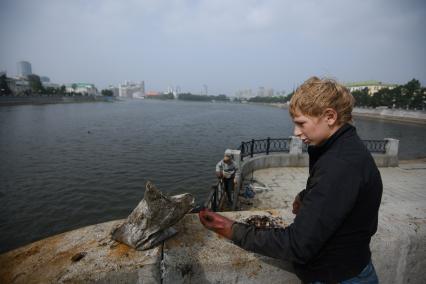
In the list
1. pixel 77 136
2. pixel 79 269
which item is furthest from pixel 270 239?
pixel 77 136

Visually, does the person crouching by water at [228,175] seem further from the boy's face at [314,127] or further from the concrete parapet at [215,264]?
the boy's face at [314,127]

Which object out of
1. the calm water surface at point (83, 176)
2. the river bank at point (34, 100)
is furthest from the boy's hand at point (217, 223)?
the river bank at point (34, 100)

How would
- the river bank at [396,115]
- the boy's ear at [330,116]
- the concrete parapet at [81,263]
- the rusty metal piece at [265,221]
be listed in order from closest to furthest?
the boy's ear at [330,116]
the concrete parapet at [81,263]
the rusty metal piece at [265,221]
the river bank at [396,115]

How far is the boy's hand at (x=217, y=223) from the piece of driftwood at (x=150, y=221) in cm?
27

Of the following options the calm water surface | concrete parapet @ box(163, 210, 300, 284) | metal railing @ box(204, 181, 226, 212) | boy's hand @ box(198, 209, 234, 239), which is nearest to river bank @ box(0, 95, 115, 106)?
the calm water surface

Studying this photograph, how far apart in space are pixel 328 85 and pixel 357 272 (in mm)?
1098

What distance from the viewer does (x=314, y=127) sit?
137 centimetres

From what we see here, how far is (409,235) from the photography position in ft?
5.90

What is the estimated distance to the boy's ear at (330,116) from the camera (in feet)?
4.30

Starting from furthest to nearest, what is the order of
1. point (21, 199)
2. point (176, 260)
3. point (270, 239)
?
point (21, 199) < point (176, 260) < point (270, 239)

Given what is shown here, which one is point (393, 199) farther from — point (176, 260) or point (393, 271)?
point (176, 260)

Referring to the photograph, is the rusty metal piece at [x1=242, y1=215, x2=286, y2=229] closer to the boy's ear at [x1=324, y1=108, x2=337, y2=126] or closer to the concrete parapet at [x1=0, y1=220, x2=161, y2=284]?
the concrete parapet at [x1=0, y1=220, x2=161, y2=284]

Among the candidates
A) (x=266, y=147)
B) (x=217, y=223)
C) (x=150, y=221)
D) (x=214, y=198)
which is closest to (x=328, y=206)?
(x=217, y=223)

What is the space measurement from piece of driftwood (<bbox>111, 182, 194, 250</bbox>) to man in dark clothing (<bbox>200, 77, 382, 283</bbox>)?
0.93ft
